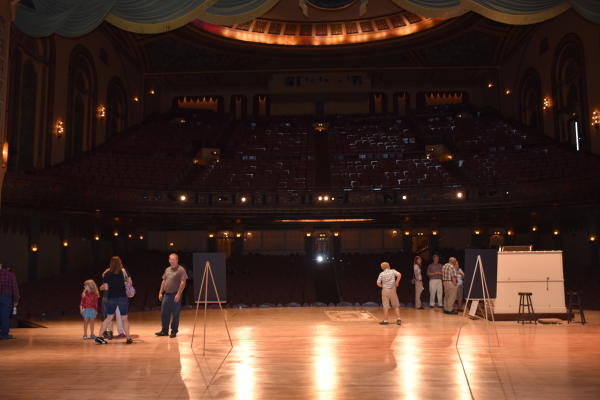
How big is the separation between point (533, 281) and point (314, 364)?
685 centimetres

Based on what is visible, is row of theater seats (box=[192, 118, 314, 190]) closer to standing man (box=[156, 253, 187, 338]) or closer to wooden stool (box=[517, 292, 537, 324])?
wooden stool (box=[517, 292, 537, 324])

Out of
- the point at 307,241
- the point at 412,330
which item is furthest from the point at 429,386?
the point at 307,241

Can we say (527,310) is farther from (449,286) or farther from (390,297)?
(390,297)

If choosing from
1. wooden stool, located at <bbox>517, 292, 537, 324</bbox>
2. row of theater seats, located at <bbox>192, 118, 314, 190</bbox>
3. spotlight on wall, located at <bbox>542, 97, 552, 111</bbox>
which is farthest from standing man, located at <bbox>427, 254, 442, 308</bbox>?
spotlight on wall, located at <bbox>542, 97, 552, 111</bbox>

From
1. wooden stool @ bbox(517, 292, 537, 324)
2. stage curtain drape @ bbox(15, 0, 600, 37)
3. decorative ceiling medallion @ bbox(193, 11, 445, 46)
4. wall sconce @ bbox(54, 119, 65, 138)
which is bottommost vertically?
wooden stool @ bbox(517, 292, 537, 324)

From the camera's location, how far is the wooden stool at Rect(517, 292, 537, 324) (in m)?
11.2

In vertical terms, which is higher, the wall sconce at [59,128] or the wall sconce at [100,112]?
the wall sconce at [100,112]

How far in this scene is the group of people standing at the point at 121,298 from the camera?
Result: 354 inches

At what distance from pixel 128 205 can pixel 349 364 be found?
59.9 feet

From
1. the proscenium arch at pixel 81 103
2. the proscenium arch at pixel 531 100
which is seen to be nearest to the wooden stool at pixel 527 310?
the proscenium arch at pixel 531 100

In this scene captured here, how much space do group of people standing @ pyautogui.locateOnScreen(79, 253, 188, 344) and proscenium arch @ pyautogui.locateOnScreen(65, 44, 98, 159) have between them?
1687 cm

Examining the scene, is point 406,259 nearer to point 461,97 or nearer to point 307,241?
point 307,241

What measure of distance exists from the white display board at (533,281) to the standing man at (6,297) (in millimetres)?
9816

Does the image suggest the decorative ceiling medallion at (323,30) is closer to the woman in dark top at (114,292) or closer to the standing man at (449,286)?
the standing man at (449,286)
